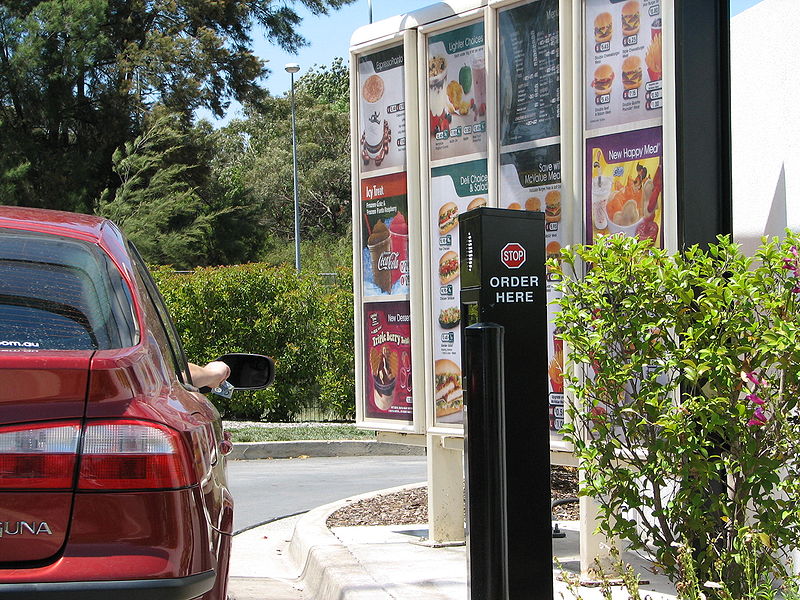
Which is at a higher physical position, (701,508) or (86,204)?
(86,204)

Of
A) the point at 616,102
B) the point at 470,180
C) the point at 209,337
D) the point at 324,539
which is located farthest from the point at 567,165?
the point at 209,337

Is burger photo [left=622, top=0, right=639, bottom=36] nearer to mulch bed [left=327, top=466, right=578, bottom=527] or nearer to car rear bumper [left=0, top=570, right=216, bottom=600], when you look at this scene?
mulch bed [left=327, top=466, right=578, bottom=527]

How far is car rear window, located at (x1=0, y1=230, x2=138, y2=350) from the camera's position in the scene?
8.41ft

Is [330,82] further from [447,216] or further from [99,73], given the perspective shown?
[447,216]

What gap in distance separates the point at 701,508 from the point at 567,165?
7.68 feet

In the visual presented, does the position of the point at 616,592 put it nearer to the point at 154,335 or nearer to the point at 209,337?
the point at 154,335

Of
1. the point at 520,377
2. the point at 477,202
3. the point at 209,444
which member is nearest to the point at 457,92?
the point at 477,202

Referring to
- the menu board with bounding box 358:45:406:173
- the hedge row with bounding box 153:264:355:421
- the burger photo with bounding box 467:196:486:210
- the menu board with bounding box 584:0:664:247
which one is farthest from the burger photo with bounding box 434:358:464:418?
the hedge row with bounding box 153:264:355:421

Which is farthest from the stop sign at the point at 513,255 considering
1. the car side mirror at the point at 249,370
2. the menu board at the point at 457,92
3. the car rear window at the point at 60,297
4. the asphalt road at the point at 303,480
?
the asphalt road at the point at 303,480

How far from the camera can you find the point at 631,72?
17.5 feet

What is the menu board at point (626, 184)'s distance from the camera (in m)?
5.21

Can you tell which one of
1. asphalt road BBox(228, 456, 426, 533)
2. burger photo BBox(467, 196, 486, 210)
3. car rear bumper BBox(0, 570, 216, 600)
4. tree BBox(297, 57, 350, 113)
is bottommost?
asphalt road BBox(228, 456, 426, 533)

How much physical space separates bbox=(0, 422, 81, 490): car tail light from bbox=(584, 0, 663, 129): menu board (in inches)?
150

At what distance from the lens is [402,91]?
22.8ft
